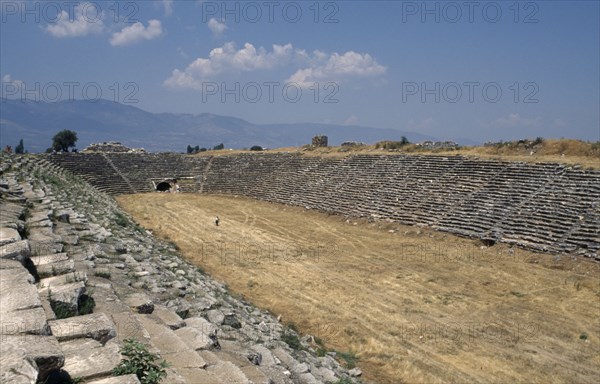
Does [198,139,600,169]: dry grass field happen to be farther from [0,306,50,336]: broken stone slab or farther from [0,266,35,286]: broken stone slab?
[0,306,50,336]: broken stone slab

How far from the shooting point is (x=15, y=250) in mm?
5594

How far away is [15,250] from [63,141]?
5383 centimetres

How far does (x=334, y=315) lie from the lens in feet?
38.5

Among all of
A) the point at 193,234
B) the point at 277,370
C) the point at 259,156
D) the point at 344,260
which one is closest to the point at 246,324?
the point at 277,370

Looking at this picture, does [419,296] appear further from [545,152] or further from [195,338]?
[545,152]

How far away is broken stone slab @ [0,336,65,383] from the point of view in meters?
2.74

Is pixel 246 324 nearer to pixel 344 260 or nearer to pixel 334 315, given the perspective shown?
pixel 334 315

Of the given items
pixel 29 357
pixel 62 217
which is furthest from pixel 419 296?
pixel 29 357

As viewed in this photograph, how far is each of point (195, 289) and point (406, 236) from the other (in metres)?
15.2

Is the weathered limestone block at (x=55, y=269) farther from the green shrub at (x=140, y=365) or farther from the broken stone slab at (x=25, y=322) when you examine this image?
the green shrub at (x=140, y=365)

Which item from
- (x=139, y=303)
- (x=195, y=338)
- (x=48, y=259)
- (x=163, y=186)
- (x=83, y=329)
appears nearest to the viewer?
(x=83, y=329)

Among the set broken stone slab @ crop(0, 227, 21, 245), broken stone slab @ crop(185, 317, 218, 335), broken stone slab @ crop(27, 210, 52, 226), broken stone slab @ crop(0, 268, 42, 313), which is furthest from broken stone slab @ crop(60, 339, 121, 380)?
broken stone slab @ crop(27, 210, 52, 226)

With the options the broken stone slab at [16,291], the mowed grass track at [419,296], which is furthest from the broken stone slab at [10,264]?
the mowed grass track at [419,296]

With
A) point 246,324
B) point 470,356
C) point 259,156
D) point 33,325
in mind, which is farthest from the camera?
point 259,156
